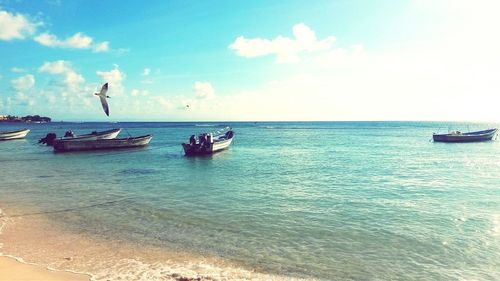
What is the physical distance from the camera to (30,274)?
9.37m

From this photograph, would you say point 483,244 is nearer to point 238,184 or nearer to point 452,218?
point 452,218

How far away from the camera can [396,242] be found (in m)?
12.2

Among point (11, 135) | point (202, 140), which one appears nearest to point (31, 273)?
→ point (202, 140)

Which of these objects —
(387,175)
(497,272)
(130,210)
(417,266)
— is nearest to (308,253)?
(417,266)

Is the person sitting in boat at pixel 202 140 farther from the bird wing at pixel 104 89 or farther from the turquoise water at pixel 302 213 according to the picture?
the bird wing at pixel 104 89

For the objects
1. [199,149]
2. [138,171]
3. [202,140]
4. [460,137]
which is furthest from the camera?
[460,137]

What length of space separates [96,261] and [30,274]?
1.60 m

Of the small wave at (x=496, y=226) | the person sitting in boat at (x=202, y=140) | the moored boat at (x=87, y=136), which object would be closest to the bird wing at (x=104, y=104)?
the small wave at (x=496, y=226)

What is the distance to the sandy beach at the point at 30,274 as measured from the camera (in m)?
9.11

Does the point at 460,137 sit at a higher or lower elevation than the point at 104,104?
lower

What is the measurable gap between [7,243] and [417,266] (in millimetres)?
12257

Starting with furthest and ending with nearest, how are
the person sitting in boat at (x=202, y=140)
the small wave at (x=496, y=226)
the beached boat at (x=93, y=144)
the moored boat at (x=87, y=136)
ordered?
the moored boat at (x=87, y=136), the beached boat at (x=93, y=144), the person sitting in boat at (x=202, y=140), the small wave at (x=496, y=226)

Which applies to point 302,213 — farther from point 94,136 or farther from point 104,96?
point 94,136

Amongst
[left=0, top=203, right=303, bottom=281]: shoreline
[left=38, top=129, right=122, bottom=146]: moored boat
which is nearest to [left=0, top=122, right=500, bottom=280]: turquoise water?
[left=0, top=203, right=303, bottom=281]: shoreline
